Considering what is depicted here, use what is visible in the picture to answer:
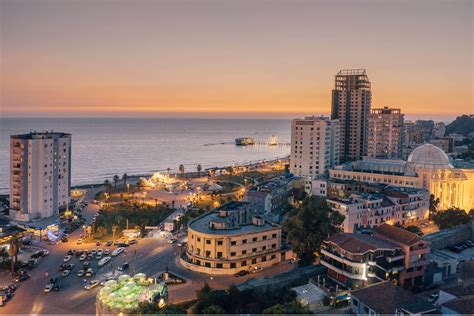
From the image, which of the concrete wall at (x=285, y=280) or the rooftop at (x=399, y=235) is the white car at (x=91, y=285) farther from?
the rooftop at (x=399, y=235)

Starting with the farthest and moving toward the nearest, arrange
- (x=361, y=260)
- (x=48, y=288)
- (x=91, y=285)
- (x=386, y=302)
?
(x=91, y=285) < (x=48, y=288) < (x=361, y=260) < (x=386, y=302)

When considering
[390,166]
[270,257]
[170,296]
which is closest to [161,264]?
[170,296]

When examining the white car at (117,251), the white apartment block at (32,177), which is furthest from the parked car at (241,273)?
the white apartment block at (32,177)

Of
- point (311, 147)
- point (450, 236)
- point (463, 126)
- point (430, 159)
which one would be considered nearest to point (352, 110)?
point (311, 147)

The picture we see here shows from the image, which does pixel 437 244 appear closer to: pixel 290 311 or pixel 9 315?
pixel 290 311

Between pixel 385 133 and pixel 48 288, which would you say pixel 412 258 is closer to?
pixel 48 288
